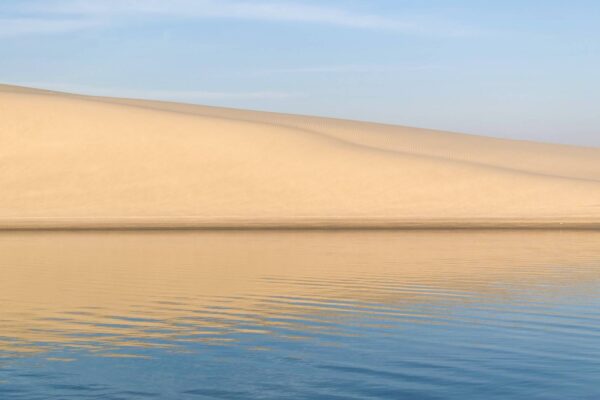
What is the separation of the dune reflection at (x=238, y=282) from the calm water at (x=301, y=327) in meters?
0.04

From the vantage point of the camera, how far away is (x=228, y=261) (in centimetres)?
2178

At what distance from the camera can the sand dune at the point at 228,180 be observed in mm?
42969

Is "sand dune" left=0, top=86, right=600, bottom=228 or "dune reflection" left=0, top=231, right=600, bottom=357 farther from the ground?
"sand dune" left=0, top=86, right=600, bottom=228

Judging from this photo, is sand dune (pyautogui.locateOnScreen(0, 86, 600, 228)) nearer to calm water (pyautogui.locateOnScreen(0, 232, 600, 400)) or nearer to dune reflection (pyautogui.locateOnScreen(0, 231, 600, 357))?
dune reflection (pyautogui.locateOnScreen(0, 231, 600, 357))

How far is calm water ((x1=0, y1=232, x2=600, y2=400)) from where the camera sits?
9.10 meters

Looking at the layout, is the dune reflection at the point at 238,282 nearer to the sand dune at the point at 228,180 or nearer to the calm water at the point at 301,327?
the calm water at the point at 301,327

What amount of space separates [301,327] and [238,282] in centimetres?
517

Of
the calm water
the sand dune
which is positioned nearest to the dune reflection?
the calm water

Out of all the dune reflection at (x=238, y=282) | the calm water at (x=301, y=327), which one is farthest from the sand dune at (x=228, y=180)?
the calm water at (x=301, y=327)

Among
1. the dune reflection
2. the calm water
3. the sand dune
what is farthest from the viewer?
the sand dune

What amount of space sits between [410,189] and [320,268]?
30.3m

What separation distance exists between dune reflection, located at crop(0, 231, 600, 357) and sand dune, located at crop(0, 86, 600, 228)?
1149cm

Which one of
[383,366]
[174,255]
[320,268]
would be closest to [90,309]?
[383,366]

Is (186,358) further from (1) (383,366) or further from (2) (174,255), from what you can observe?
(2) (174,255)
